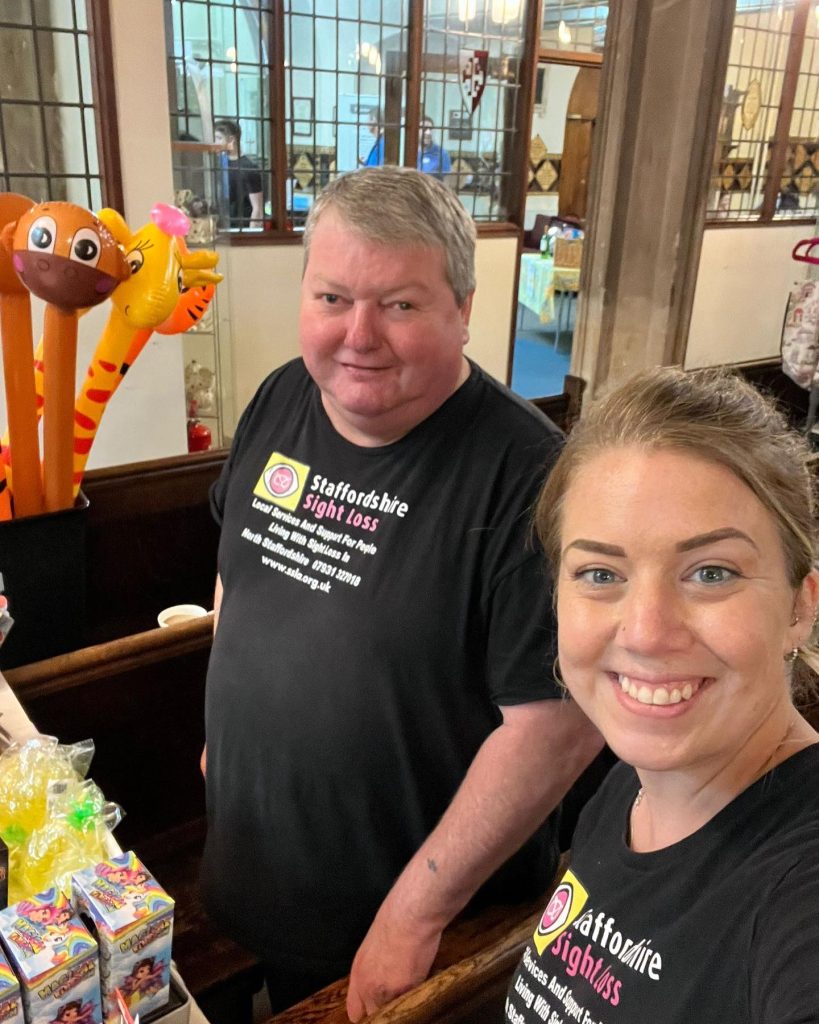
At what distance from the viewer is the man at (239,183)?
4289 mm

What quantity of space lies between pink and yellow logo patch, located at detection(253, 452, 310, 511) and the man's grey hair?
351mm

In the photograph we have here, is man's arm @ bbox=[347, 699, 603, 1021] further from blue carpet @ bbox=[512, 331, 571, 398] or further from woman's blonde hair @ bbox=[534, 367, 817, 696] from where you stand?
blue carpet @ bbox=[512, 331, 571, 398]

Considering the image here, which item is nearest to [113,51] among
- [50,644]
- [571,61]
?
[50,644]

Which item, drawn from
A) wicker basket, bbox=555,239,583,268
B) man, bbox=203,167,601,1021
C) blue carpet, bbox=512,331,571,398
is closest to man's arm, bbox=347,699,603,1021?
man, bbox=203,167,601,1021

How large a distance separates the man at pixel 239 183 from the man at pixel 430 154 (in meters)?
1.06

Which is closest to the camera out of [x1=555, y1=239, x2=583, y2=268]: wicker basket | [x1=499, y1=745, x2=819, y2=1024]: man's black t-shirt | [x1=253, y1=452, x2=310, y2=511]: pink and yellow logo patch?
[x1=499, y1=745, x2=819, y2=1024]: man's black t-shirt

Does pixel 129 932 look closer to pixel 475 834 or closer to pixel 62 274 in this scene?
pixel 475 834

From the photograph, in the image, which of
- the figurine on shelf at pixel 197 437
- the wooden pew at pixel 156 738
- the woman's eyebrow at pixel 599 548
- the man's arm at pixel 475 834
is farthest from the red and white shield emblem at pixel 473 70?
the woman's eyebrow at pixel 599 548

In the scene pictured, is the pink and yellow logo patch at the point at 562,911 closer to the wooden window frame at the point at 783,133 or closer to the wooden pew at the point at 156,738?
the wooden pew at the point at 156,738

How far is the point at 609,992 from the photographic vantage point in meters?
0.73

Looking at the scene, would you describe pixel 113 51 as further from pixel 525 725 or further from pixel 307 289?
pixel 525 725

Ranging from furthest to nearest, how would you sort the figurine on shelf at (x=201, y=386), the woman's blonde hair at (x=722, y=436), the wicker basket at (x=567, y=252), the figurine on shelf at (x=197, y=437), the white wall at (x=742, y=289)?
1. the wicker basket at (x=567, y=252)
2. the white wall at (x=742, y=289)
3. the figurine on shelf at (x=201, y=386)
4. the figurine on shelf at (x=197, y=437)
5. the woman's blonde hair at (x=722, y=436)

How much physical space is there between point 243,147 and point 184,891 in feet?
11.8

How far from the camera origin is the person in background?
15.8 feet
